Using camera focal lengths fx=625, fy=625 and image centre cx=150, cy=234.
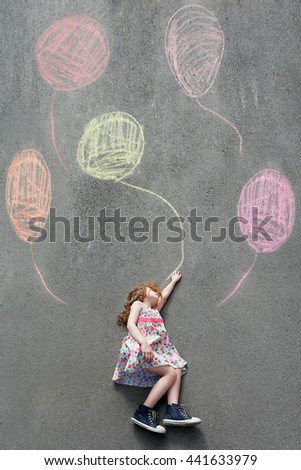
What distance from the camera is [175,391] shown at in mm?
4188

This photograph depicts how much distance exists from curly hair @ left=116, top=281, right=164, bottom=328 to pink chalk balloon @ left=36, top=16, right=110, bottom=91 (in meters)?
1.65

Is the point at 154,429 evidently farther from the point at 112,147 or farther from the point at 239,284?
the point at 112,147

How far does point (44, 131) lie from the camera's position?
479 cm

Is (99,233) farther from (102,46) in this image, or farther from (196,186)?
(102,46)

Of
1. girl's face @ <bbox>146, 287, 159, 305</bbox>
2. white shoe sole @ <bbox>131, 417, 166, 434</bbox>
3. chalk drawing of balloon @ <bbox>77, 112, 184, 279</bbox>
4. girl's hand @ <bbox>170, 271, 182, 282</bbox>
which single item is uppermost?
chalk drawing of balloon @ <bbox>77, 112, 184, 279</bbox>

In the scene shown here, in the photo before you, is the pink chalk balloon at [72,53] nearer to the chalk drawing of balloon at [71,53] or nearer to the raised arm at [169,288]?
the chalk drawing of balloon at [71,53]

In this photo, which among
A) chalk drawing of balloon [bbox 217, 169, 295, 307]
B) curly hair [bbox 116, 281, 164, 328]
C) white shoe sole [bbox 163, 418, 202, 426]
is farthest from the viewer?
chalk drawing of balloon [bbox 217, 169, 295, 307]

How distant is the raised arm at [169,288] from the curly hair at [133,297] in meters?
0.03

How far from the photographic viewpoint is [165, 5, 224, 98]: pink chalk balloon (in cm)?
473

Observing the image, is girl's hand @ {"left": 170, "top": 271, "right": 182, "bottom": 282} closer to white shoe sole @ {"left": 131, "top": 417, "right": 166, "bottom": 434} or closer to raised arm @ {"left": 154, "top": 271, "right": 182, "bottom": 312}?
raised arm @ {"left": 154, "top": 271, "right": 182, "bottom": 312}

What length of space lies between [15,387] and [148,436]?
1.00 meters

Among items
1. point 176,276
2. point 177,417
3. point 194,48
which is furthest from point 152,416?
point 194,48

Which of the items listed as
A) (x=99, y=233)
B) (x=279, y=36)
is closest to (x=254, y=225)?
(x=99, y=233)

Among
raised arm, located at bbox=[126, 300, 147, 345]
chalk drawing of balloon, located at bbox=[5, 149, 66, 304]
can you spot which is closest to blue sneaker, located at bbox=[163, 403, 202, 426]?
raised arm, located at bbox=[126, 300, 147, 345]
